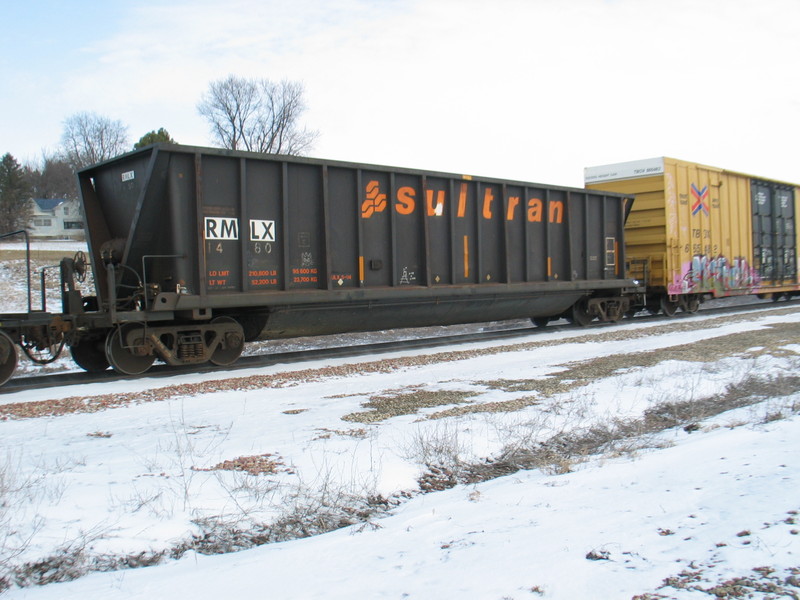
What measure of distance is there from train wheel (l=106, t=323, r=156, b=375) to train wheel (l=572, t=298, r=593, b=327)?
35.3 ft

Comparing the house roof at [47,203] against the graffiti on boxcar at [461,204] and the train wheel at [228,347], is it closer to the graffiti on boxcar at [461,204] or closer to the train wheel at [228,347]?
the graffiti on boxcar at [461,204]

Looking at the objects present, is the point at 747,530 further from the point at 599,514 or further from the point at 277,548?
the point at 277,548

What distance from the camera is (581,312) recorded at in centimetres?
1666

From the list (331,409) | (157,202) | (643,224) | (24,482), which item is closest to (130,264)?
(157,202)

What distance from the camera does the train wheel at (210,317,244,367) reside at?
10.4m

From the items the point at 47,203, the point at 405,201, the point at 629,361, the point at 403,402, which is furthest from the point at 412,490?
the point at 47,203

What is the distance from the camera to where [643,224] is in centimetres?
1836

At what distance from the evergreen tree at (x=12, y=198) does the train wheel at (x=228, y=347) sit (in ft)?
192

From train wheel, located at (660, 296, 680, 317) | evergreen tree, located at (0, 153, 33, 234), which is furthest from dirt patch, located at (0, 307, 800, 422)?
evergreen tree, located at (0, 153, 33, 234)

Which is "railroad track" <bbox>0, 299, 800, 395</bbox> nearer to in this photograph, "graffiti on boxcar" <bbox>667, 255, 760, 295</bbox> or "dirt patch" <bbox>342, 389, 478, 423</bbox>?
"graffiti on boxcar" <bbox>667, 255, 760, 295</bbox>

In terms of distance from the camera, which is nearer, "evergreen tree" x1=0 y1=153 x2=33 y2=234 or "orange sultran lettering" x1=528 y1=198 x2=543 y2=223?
"orange sultran lettering" x1=528 y1=198 x2=543 y2=223

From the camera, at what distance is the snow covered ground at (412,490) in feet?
9.57

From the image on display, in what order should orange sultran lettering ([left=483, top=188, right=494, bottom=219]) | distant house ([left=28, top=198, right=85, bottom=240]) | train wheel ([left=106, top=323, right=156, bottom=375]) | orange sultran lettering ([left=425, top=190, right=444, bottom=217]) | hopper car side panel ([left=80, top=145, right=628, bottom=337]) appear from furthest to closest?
distant house ([left=28, top=198, right=85, bottom=240]), orange sultran lettering ([left=483, top=188, right=494, bottom=219]), orange sultran lettering ([left=425, top=190, right=444, bottom=217]), hopper car side panel ([left=80, top=145, right=628, bottom=337]), train wheel ([left=106, top=323, right=156, bottom=375])

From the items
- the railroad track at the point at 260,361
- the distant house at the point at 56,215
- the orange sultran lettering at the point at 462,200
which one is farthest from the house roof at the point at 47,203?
the orange sultran lettering at the point at 462,200
